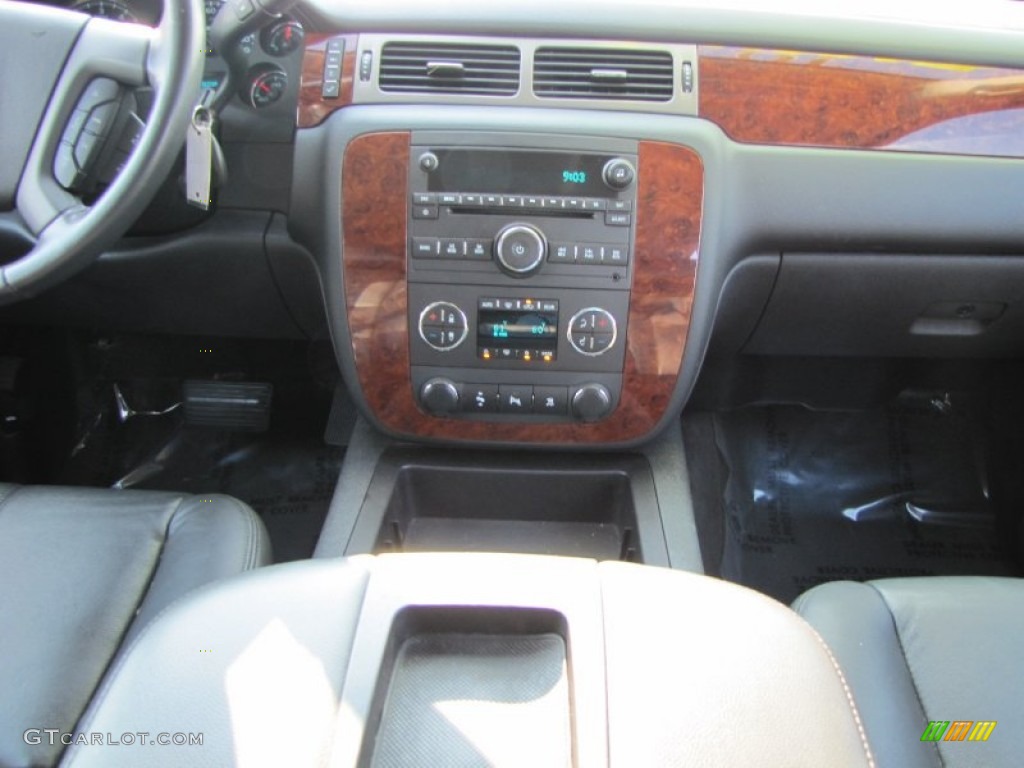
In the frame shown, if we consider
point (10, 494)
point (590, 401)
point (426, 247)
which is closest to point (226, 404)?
point (10, 494)

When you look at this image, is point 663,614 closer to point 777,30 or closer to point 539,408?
point 539,408

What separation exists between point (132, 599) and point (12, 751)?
0.23 m

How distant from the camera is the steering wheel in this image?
1.03 meters

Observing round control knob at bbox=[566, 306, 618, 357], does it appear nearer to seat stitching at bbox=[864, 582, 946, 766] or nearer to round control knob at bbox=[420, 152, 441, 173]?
round control knob at bbox=[420, 152, 441, 173]

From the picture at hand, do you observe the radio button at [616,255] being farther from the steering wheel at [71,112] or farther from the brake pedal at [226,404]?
the brake pedal at [226,404]

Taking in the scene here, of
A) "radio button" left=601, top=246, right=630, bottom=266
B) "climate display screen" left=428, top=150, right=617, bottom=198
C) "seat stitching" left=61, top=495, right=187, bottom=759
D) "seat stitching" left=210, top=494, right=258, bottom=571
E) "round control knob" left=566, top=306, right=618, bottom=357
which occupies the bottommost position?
"seat stitching" left=61, top=495, right=187, bottom=759

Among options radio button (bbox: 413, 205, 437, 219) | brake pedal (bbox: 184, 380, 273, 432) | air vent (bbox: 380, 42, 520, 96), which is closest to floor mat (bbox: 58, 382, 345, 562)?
brake pedal (bbox: 184, 380, 273, 432)

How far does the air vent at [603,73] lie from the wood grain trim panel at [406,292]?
0.28 feet

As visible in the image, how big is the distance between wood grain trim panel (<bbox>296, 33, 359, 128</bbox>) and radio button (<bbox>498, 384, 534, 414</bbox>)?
0.49 metres

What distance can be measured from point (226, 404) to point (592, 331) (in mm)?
953

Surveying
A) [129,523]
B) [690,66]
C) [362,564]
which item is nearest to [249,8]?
[690,66]

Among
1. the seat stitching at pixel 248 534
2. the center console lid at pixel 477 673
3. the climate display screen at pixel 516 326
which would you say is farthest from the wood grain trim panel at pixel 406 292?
the center console lid at pixel 477 673

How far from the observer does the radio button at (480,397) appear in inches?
53.7

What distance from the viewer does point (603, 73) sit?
1.27 metres
